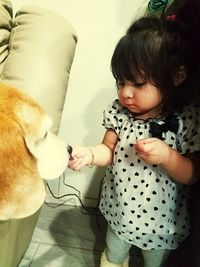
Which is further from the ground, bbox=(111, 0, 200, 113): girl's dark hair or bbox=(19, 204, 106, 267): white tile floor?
bbox=(111, 0, 200, 113): girl's dark hair

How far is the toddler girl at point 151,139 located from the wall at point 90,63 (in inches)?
11.5

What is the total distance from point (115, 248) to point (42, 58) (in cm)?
52

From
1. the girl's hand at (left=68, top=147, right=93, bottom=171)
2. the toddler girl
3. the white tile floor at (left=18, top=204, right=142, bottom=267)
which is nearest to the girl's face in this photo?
the toddler girl

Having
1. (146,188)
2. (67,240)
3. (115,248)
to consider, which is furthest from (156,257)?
(67,240)

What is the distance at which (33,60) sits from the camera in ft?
2.75

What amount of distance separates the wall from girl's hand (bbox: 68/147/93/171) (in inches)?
13.8

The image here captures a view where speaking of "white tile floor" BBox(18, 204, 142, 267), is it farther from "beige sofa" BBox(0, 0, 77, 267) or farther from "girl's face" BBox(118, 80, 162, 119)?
"girl's face" BBox(118, 80, 162, 119)

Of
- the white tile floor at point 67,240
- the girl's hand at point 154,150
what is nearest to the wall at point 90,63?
the white tile floor at point 67,240

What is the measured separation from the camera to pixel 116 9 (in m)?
1.07

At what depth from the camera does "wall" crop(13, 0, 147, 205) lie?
1.08 m

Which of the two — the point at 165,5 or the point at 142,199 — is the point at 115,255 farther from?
the point at 165,5

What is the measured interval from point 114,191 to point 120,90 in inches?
9.8

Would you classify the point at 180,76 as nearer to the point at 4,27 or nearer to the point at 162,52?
the point at 162,52

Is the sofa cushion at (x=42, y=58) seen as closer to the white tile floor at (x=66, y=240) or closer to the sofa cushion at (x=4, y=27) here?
the sofa cushion at (x=4, y=27)
